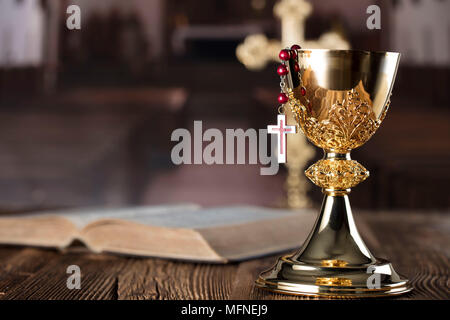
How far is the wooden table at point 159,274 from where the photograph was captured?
581 mm

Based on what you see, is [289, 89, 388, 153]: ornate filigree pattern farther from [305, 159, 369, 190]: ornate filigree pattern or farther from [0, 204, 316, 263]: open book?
[0, 204, 316, 263]: open book

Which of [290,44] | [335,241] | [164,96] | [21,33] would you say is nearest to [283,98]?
[335,241]

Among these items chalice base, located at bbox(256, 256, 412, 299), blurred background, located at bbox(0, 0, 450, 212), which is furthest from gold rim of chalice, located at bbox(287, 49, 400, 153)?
blurred background, located at bbox(0, 0, 450, 212)

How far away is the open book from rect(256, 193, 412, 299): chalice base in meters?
0.15

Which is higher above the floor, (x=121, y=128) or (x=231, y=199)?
(x=121, y=128)

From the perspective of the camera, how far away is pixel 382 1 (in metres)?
2.74

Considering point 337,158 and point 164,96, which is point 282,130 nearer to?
point 337,158

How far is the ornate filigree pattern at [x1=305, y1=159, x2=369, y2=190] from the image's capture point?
607mm

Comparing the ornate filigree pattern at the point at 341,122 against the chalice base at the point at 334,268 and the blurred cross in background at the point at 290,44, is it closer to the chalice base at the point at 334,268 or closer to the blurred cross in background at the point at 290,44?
the chalice base at the point at 334,268

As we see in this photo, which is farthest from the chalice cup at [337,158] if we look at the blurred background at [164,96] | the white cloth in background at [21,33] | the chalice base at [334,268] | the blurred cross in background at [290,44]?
the white cloth in background at [21,33]

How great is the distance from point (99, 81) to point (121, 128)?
219 mm

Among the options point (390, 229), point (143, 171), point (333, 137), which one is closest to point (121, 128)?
point (143, 171)

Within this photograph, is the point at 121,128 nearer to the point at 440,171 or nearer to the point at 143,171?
the point at 143,171
